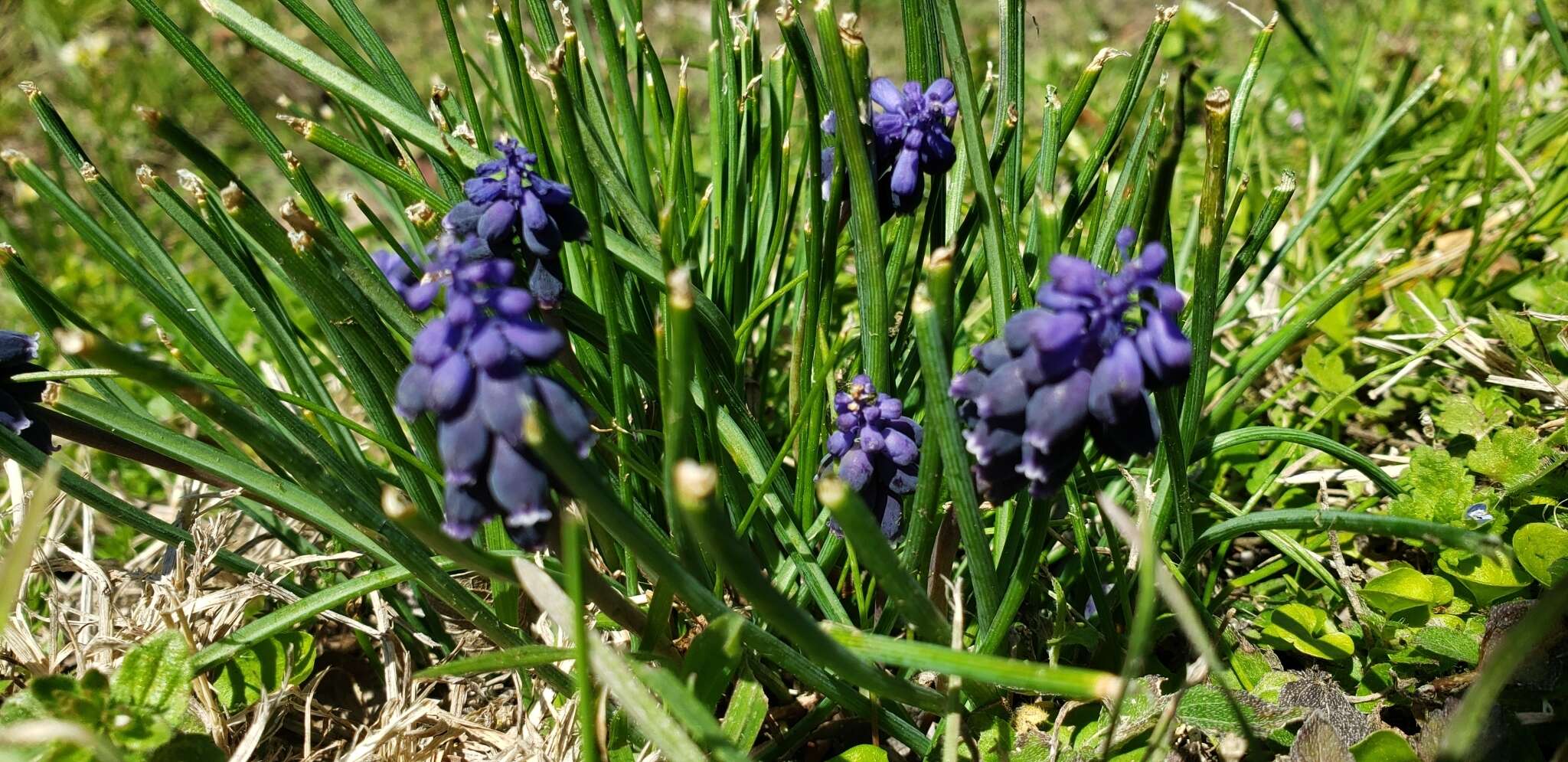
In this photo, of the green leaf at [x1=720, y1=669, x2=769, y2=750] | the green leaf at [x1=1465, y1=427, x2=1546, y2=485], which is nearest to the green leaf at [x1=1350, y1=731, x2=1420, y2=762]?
the green leaf at [x1=1465, y1=427, x2=1546, y2=485]

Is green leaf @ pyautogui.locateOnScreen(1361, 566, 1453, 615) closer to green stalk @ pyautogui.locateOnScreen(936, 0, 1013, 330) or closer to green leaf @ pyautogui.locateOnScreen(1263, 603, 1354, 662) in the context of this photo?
green leaf @ pyautogui.locateOnScreen(1263, 603, 1354, 662)

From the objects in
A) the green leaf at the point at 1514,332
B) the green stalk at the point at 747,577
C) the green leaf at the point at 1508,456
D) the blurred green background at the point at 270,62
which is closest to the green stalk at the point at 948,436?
the green stalk at the point at 747,577

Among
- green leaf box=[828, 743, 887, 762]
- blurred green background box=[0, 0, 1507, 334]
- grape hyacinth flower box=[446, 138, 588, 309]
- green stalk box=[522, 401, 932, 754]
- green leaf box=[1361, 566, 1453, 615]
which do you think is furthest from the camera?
blurred green background box=[0, 0, 1507, 334]

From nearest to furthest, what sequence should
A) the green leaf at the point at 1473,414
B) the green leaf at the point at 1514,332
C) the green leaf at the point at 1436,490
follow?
the green leaf at the point at 1436,490
the green leaf at the point at 1473,414
the green leaf at the point at 1514,332

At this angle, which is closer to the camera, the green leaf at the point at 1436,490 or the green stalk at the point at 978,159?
the green stalk at the point at 978,159

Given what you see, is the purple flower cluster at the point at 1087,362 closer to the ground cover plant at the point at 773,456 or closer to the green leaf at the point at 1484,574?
the ground cover plant at the point at 773,456

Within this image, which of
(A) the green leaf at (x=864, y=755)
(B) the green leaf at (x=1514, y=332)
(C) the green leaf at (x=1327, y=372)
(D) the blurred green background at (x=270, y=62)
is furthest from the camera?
(D) the blurred green background at (x=270, y=62)

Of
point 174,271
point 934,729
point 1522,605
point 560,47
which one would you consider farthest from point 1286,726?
point 174,271
